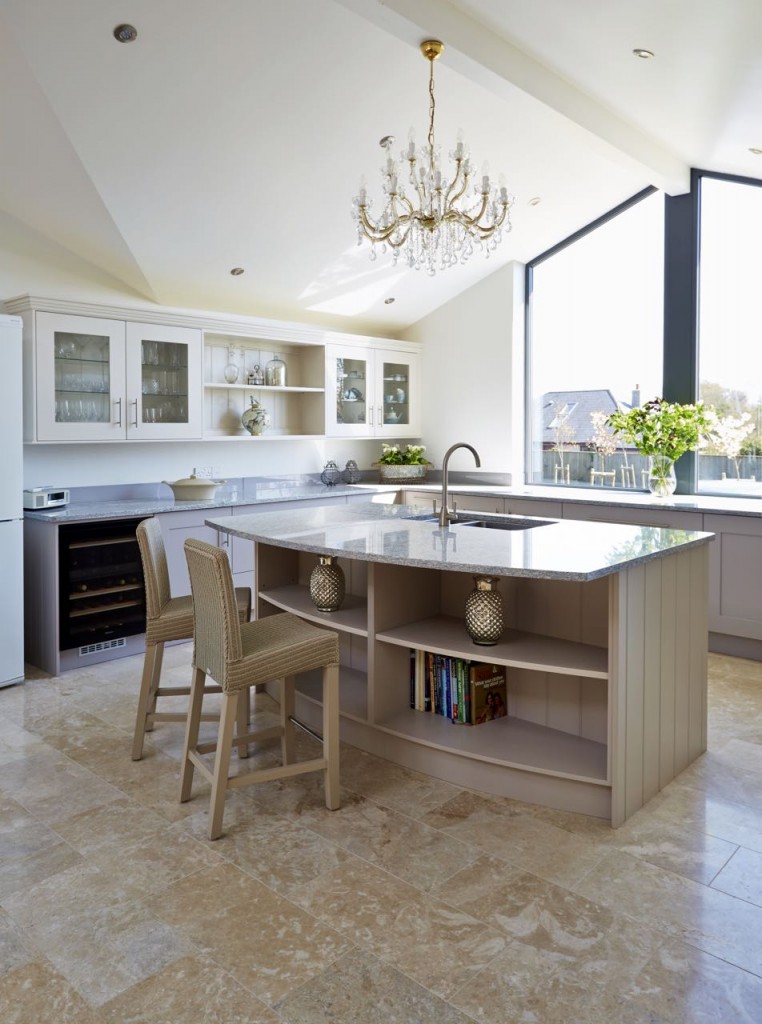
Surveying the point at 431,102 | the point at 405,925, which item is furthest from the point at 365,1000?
the point at 431,102

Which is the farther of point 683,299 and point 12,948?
point 683,299

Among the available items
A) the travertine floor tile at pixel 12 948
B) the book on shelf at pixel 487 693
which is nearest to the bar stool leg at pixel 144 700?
the travertine floor tile at pixel 12 948

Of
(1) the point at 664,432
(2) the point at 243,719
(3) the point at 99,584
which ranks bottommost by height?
(2) the point at 243,719

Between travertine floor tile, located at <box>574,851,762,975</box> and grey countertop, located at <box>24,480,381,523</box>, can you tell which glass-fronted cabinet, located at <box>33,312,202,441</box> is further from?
travertine floor tile, located at <box>574,851,762,975</box>

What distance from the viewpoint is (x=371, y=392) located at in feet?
20.8

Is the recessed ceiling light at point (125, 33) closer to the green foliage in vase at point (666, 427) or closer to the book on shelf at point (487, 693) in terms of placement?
the book on shelf at point (487, 693)

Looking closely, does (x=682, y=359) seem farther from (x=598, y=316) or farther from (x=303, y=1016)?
(x=303, y=1016)

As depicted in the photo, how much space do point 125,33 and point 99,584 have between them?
271cm

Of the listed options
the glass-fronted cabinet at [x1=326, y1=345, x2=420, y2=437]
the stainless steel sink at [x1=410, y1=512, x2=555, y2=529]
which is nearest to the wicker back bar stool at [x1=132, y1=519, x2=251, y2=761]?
the stainless steel sink at [x1=410, y1=512, x2=555, y2=529]

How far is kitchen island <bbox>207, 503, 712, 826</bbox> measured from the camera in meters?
2.47

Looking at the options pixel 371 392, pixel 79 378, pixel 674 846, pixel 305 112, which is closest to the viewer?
pixel 674 846

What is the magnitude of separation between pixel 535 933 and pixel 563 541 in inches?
54.0

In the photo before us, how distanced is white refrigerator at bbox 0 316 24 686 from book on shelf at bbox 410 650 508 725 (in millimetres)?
2195

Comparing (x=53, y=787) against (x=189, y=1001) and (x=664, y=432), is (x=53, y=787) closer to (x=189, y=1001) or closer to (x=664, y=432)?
(x=189, y=1001)
